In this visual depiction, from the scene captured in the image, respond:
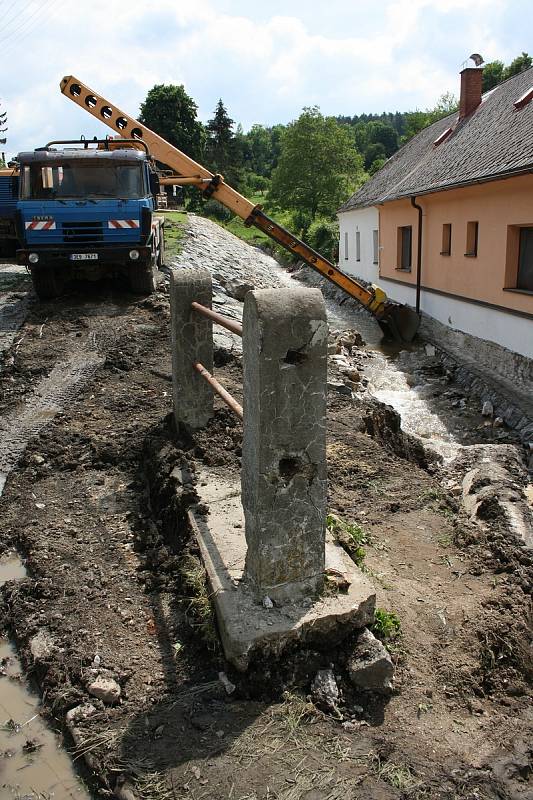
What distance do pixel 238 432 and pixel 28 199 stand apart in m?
7.72

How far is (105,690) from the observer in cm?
314

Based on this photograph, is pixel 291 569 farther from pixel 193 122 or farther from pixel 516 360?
pixel 193 122

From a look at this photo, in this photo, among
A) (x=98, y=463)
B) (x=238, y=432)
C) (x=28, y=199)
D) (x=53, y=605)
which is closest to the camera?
(x=53, y=605)

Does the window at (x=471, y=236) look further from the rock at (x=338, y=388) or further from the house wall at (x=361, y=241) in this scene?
the house wall at (x=361, y=241)

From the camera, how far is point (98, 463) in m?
5.98

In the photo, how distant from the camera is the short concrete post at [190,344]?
5.48 metres

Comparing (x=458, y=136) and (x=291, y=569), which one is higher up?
(x=458, y=136)

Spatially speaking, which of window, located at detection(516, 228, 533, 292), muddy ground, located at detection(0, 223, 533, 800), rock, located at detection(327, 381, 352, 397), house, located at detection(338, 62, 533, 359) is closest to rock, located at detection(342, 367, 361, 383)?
house, located at detection(338, 62, 533, 359)

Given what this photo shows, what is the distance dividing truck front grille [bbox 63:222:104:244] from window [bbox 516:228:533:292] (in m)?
7.61

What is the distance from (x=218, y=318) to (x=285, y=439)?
179 centimetres

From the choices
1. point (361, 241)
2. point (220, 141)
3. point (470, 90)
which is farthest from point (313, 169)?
point (470, 90)

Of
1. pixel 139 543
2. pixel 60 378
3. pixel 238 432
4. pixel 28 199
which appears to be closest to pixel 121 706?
pixel 139 543

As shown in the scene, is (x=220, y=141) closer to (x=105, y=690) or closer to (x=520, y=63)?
(x=520, y=63)

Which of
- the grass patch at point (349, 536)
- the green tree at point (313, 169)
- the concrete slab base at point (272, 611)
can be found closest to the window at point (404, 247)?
the grass patch at point (349, 536)
